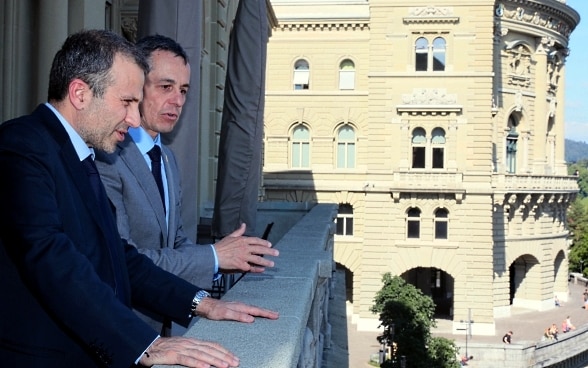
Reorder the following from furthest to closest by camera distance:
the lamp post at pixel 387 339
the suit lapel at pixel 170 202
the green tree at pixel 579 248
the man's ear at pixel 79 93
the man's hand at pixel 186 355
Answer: the green tree at pixel 579 248
the lamp post at pixel 387 339
the suit lapel at pixel 170 202
the man's ear at pixel 79 93
the man's hand at pixel 186 355

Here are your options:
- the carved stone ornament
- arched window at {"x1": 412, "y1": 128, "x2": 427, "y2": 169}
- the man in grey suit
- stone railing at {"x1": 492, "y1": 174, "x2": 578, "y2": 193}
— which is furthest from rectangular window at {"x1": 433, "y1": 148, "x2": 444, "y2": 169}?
the man in grey suit

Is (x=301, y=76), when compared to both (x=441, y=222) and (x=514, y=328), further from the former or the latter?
(x=514, y=328)

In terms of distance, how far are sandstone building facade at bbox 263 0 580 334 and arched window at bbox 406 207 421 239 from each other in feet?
0.14

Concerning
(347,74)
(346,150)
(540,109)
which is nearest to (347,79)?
(347,74)

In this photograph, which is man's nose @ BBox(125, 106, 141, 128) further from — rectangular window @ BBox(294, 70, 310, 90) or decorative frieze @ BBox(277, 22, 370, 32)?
rectangular window @ BBox(294, 70, 310, 90)

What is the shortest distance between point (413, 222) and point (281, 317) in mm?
32319

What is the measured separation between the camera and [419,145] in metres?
34.5

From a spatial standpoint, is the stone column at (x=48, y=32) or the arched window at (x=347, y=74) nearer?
the stone column at (x=48, y=32)

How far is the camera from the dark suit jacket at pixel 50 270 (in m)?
2.34

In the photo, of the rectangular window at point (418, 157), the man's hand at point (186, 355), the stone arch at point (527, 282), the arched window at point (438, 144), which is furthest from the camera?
the stone arch at point (527, 282)

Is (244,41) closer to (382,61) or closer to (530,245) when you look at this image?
(382,61)

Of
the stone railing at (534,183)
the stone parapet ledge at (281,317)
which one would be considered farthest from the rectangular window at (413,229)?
the stone parapet ledge at (281,317)

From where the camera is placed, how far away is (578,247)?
203 feet

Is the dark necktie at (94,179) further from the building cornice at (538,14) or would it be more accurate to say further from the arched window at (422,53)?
the building cornice at (538,14)
